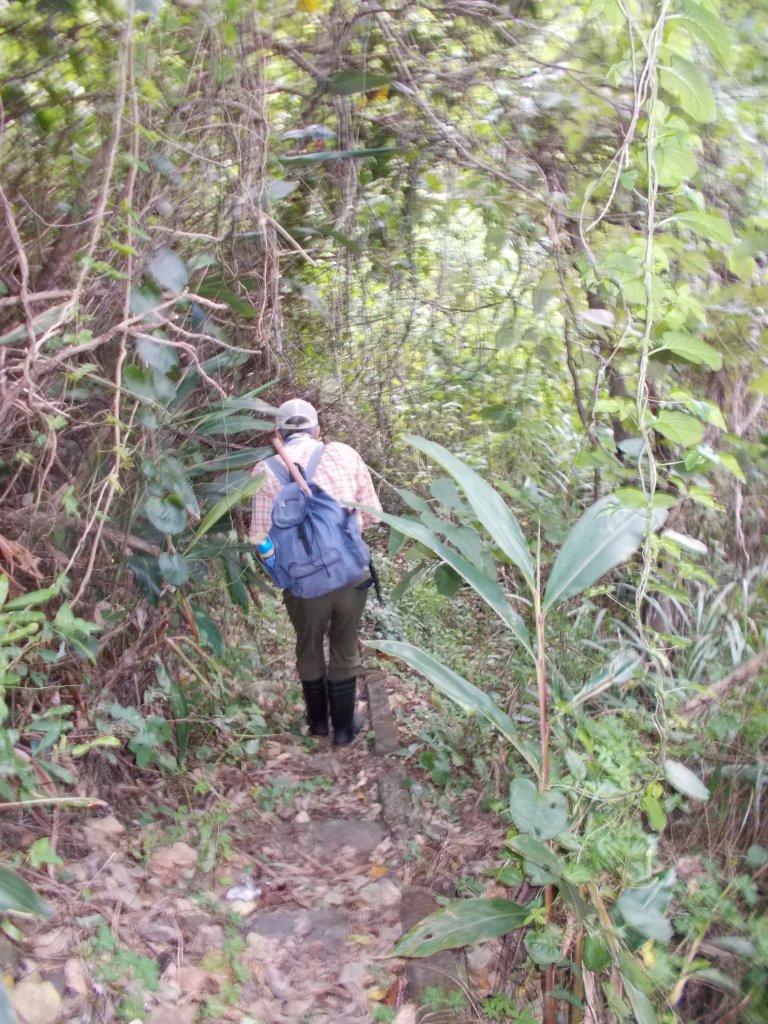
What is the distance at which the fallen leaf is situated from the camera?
91.1 inches

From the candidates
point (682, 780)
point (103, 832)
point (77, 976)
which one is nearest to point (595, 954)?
point (682, 780)

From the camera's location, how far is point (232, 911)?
3174 millimetres

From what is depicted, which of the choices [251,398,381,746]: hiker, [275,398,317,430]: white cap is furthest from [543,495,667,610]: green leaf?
[275,398,317,430]: white cap

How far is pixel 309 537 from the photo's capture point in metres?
4.23

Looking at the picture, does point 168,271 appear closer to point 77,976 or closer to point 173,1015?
point 77,976

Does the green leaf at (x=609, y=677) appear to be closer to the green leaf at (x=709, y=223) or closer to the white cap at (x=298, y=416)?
the green leaf at (x=709, y=223)

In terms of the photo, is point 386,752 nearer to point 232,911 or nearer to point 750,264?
point 232,911

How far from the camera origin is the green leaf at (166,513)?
10.0 feet

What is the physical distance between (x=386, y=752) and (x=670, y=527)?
2.06 m

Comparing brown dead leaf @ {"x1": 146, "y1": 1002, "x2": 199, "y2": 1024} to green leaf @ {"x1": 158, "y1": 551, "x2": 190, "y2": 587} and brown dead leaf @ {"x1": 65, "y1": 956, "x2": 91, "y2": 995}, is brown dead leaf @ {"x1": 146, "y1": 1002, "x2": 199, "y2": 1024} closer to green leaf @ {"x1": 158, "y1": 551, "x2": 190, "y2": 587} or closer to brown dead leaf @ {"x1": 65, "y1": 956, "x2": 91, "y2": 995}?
brown dead leaf @ {"x1": 65, "y1": 956, "x2": 91, "y2": 995}

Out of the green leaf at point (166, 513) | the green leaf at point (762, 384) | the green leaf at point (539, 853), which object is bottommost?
the green leaf at point (539, 853)

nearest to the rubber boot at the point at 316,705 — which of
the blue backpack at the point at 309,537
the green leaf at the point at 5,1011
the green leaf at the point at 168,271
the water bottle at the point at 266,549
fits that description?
the blue backpack at the point at 309,537

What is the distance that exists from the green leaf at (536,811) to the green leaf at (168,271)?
6.31 feet

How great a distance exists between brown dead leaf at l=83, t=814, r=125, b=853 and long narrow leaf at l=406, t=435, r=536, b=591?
6.64ft
